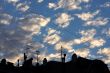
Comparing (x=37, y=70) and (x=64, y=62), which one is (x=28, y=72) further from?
(x=64, y=62)

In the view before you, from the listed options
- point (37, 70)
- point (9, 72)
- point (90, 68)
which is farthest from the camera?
point (90, 68)

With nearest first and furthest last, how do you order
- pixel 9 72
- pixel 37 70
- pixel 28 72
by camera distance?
pixel 9 72, pixel 28 72, pixel 37 70

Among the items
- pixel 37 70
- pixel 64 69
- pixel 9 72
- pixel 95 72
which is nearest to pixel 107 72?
pixel 95 72

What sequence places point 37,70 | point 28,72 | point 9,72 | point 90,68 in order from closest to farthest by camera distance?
point 9,72, point 28,72, point 37,70, point 90,68

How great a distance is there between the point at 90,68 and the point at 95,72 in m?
1.23

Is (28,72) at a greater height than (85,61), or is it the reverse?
(85,61)

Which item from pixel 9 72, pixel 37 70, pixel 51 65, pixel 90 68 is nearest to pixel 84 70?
pixel 90 68

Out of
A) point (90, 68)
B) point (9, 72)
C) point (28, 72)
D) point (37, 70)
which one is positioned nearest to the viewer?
point (9, 72)

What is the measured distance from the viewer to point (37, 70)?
54844 mm

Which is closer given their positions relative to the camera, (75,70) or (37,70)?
(37,70)

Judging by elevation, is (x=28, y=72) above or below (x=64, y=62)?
below

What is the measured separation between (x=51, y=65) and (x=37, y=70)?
45.7 ft

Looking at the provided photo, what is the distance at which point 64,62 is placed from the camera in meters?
69.4

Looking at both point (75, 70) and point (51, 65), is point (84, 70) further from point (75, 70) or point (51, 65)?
point (51, 65)
